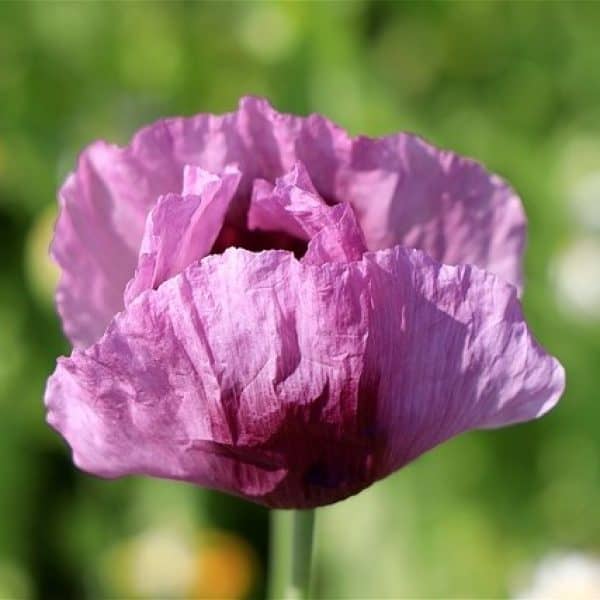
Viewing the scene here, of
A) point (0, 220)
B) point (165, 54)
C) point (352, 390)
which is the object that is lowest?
point (352, 390)

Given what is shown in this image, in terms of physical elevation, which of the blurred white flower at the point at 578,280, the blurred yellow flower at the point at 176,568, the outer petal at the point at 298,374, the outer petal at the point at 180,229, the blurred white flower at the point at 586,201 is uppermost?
the blurred white flower at the point at 586,201

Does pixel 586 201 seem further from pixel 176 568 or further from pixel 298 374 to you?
pixel 298 374

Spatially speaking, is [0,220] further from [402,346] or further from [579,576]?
[402,346]

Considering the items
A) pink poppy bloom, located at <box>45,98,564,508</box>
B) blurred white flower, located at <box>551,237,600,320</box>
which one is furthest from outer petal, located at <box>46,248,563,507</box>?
blurred white flower, located at <box>551,237,600,320</box>

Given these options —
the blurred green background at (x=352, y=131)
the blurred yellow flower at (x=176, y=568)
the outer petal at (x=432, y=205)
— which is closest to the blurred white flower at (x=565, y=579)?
the blurred green background at (x=352, y=131)

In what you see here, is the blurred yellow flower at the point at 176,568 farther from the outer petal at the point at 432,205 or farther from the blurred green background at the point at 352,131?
the outer petal at the point at 432,205

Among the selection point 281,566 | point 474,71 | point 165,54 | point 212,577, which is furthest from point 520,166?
point 281,566

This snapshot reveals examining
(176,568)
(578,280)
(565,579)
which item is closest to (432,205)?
(565,579)
